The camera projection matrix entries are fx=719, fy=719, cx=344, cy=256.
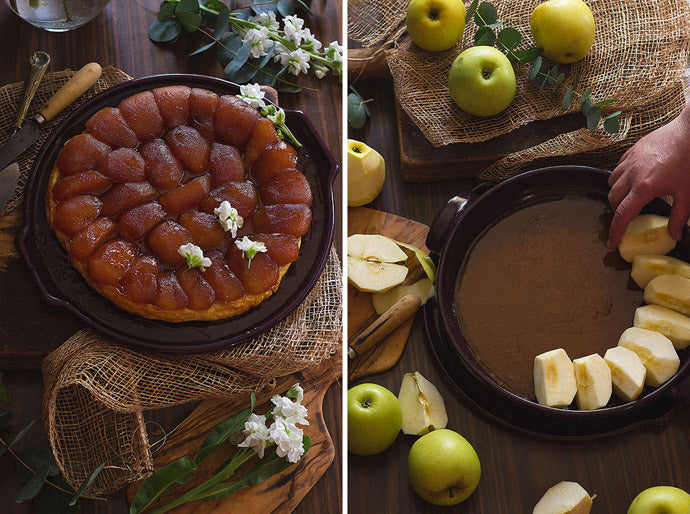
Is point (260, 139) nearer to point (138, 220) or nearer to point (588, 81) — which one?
point (138, 220)

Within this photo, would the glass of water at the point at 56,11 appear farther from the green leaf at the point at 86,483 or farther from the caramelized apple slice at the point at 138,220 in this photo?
the green leaf at the point at 86,483

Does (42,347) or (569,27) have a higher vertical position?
(569,27)

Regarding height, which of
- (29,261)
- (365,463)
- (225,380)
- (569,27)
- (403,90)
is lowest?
(365,463)

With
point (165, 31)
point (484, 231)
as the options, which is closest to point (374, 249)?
point (484, 231)

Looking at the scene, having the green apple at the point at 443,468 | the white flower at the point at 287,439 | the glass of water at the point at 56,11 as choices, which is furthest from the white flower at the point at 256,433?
the glass of water at the point at 56,11

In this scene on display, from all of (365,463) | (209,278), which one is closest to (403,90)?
(209,278)

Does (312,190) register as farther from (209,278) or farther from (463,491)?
(463,491)

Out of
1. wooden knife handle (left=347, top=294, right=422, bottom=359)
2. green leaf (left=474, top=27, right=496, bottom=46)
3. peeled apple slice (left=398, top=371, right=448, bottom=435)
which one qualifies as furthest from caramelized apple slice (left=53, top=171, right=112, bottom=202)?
green leaf (left=474, top=27, right=496, bottom=46)
